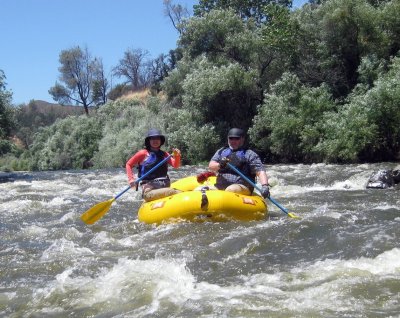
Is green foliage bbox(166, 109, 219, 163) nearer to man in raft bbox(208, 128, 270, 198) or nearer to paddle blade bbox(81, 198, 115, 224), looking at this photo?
man in raft bbox(208, 128, 270, 198)

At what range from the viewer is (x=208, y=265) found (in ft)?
15.8

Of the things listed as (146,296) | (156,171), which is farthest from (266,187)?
(146,296)

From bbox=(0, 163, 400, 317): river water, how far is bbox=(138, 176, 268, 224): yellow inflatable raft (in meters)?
0.14

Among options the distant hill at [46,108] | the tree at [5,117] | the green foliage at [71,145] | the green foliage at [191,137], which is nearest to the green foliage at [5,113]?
the tree at [5,117]

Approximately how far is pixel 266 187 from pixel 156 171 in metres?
1.92

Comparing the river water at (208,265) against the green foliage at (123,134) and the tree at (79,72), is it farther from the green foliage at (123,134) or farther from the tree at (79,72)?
the tree at (79,72)

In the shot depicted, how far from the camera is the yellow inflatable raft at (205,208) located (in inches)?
262

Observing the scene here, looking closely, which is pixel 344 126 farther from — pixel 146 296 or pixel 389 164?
pixel 146 296

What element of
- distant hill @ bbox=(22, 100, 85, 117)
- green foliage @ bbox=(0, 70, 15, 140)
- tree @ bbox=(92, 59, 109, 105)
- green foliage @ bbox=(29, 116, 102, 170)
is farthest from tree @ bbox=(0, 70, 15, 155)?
distant hill @ bbox=(22, 100, 85, 117)

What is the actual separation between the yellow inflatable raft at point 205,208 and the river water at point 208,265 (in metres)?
0.14

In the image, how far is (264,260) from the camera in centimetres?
486

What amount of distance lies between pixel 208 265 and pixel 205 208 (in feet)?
6.15

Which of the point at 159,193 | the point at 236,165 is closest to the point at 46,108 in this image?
the point at 159,193

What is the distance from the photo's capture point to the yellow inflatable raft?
6.65 meters
